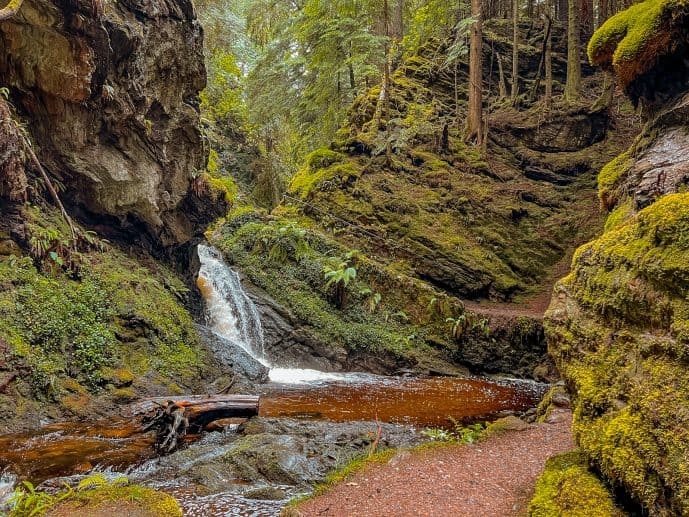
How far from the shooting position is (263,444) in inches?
238

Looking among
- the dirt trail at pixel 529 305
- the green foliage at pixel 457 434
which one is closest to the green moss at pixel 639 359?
the green foliage at pixel 457 434

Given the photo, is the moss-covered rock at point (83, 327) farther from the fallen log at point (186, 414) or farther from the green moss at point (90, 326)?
the fallen log at point (186, 414)

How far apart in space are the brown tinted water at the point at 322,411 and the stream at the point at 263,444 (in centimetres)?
2

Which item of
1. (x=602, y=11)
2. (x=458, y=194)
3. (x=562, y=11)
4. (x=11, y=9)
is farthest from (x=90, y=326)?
(x=562, y=11)

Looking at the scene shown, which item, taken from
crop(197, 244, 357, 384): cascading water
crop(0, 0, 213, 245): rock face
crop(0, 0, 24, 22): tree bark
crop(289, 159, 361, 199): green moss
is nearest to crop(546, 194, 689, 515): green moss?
crop(197, 244, 357, 384): cascading water

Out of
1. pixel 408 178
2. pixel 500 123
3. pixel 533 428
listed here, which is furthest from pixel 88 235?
pixel 500 123

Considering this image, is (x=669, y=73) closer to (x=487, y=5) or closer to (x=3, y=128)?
(x=3, y=128)

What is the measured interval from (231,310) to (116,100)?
276 inches

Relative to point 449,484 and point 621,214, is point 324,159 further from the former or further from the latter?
point 449,484

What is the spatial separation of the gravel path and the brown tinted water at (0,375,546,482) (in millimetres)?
2404

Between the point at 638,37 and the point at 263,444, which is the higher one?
the point at 638,37

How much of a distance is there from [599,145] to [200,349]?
18.6 m

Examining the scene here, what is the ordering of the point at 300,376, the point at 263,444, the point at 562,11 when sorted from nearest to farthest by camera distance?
the point at 263,444
the point at 300,376
the point at 562,11

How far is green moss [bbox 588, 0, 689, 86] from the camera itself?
864cm
